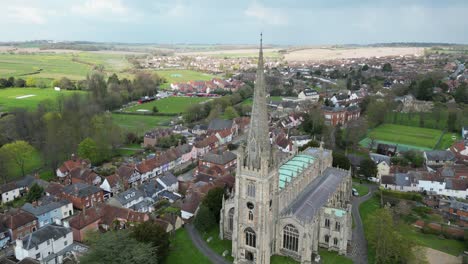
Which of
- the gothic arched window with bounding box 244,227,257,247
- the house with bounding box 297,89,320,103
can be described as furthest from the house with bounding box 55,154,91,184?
the house with bounding box 297,89,320,103

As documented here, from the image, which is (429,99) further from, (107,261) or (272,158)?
(107,261)

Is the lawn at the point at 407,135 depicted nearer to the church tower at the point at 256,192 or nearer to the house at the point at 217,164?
the house at the point at 217,164

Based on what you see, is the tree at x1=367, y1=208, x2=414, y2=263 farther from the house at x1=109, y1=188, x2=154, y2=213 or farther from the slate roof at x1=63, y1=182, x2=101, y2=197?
Result: the slate roof at x1=63, y1=182, x2=101, y2=197

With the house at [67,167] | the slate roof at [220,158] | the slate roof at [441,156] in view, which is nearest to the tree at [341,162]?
the slate roof at [441,156]

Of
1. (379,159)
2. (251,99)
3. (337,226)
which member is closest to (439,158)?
(379,159)

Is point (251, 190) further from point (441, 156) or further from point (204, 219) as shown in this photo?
point (441, 156)

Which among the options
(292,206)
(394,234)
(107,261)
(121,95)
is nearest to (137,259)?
(107,261)
